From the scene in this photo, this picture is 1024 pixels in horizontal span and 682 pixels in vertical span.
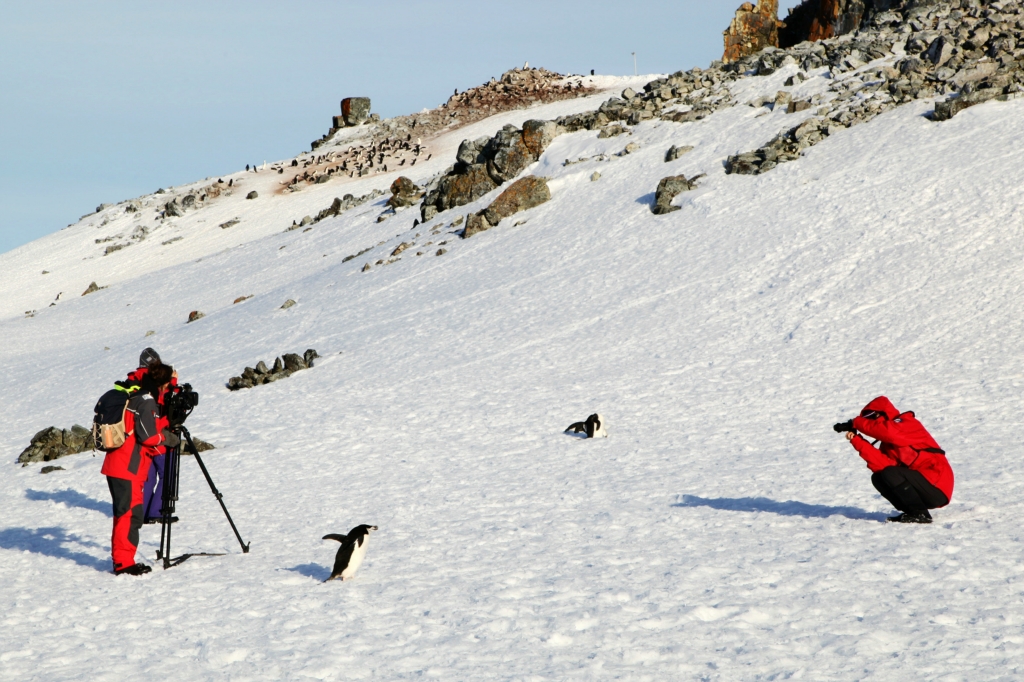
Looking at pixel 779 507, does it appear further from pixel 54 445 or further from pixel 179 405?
pixel 54 445

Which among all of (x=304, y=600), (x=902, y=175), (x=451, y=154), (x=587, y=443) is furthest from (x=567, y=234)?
(x=451, y=154)

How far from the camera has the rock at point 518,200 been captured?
32.8m

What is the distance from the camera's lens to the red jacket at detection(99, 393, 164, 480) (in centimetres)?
856

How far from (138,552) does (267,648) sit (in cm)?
413

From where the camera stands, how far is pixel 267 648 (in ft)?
21.7

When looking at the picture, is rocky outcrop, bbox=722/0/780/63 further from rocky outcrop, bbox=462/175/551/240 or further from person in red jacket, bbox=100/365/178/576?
person in red jacket, bbox=100/365/178/576

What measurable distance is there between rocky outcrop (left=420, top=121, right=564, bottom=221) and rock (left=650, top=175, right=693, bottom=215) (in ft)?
33.8

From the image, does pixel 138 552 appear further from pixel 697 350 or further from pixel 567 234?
pixel 567 234

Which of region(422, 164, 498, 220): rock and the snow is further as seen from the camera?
region(422, 164, 498, 220): rock

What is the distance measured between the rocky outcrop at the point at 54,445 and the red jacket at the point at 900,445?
15.2 meters

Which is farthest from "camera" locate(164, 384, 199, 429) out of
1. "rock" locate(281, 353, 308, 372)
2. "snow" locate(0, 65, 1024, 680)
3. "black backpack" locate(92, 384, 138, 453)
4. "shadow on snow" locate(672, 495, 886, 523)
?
"rock" locate(281, 353, 308, 372)

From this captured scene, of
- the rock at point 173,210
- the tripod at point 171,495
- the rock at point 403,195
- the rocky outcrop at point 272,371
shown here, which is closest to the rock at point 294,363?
the rocky outcrop at point 272,371

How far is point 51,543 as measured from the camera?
10555 mm

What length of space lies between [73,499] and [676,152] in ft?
82.2
